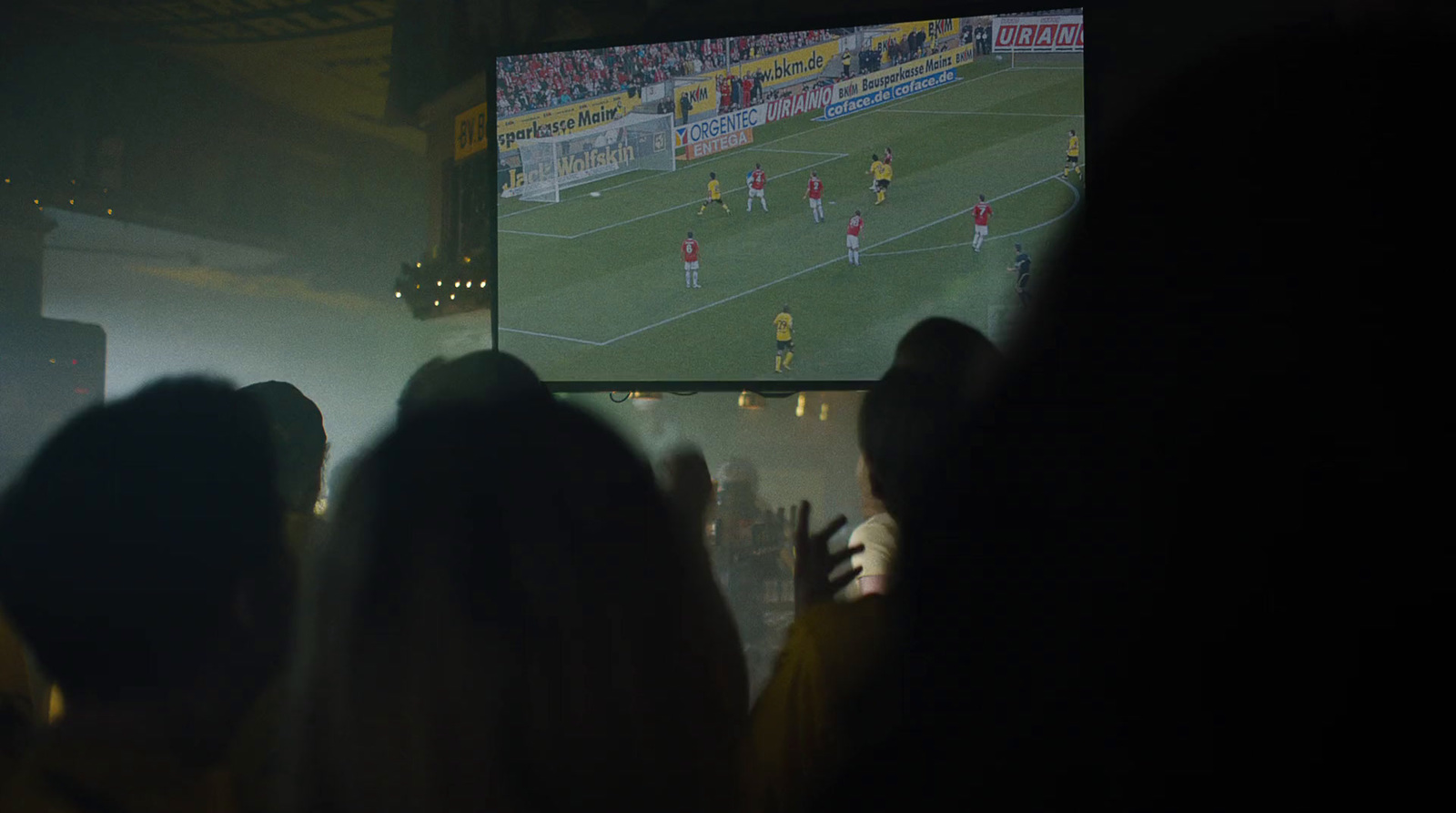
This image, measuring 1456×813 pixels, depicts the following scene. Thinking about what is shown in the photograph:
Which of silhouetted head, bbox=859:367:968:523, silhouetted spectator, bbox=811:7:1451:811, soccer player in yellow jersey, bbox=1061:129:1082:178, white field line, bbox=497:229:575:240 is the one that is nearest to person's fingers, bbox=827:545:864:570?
silhouetted head, bbox=859:367:968:523

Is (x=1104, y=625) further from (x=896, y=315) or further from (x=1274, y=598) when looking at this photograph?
(x=896, y=315)

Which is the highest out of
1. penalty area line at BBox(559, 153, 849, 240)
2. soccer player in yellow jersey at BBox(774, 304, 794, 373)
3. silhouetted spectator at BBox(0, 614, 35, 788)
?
penalty area line at BBox(559, 153, 849, 240)

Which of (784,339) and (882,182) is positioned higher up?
(882,182)

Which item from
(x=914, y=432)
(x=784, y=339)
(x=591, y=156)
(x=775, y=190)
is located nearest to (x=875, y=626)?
(x=914, y=432)

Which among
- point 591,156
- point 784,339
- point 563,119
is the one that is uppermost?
point 563,119

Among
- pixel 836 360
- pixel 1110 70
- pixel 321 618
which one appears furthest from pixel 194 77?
pixel 321 618

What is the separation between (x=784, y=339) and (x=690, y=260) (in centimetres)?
41

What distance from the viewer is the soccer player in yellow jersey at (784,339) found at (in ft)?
10.4

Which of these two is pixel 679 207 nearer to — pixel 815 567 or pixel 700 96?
pixel 700 96

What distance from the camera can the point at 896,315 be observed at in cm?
310

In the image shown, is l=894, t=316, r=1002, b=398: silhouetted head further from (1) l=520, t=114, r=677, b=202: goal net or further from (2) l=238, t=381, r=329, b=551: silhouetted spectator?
(1) l=520, t=114, r=677, b=202: goal net

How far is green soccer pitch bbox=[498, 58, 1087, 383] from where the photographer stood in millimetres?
3004

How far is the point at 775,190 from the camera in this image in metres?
3.19

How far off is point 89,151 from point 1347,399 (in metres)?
5.07
